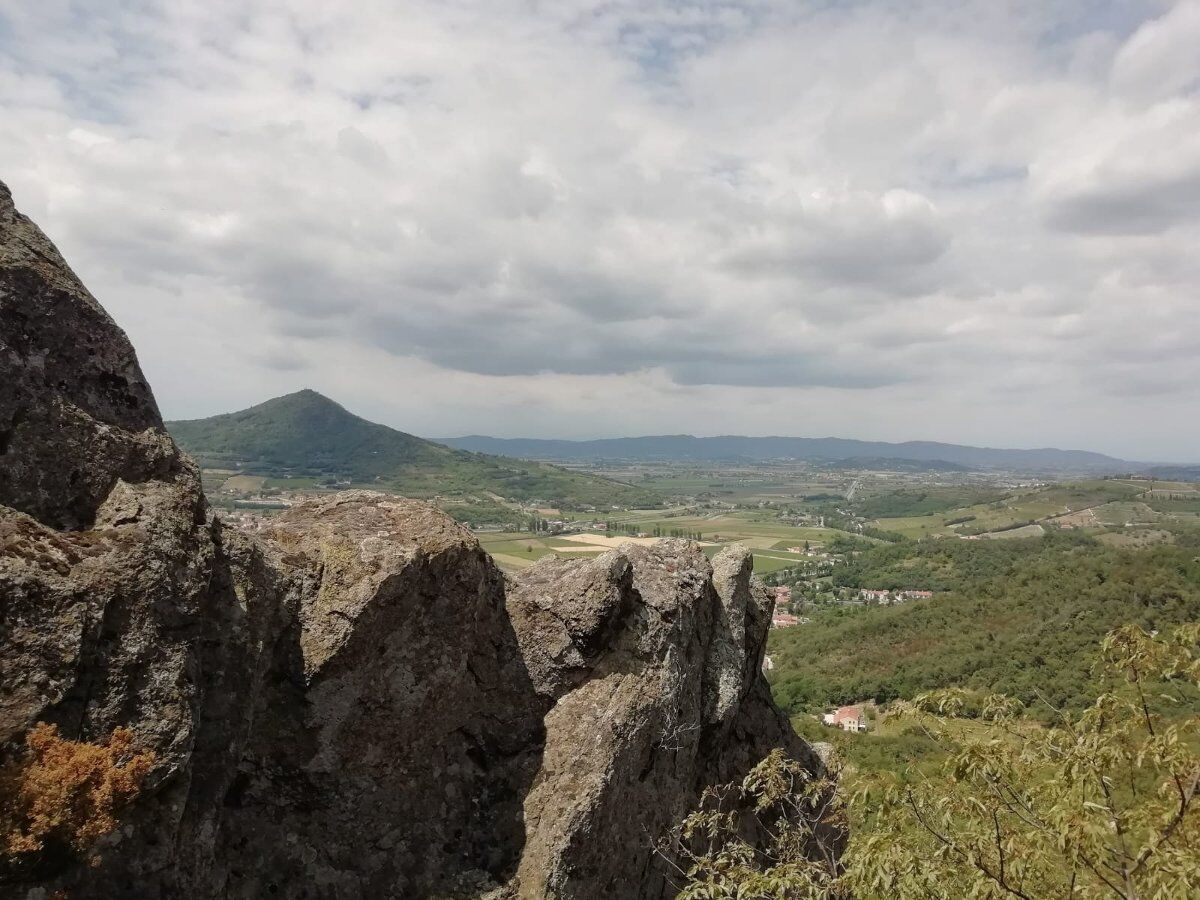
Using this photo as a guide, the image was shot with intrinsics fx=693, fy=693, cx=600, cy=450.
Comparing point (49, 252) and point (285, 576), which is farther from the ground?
point (49, 252)

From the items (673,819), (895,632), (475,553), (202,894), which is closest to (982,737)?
(673,819)

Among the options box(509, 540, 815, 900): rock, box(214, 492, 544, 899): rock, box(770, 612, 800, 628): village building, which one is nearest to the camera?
box(214, 492, 544, 899): rock

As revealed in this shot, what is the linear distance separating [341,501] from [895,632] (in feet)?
400

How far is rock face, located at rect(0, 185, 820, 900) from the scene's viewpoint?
27.8 ft

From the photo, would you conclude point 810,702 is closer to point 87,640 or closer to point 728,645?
point 728,645

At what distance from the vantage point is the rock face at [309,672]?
8461mm

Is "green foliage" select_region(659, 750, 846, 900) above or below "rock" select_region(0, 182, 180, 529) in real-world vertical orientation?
below

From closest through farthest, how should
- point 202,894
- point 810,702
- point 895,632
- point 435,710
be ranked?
point 202,894 → point 435,710 → point 810,702 → point 895,632

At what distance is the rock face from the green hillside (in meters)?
75.2

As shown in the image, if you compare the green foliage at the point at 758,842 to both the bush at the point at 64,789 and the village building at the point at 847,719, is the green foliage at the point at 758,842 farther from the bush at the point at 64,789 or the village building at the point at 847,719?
the village building at the point at 847,719

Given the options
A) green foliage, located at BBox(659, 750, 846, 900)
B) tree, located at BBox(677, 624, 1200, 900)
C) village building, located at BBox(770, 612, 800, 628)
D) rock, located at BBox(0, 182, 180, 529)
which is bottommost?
village building, located at BBox(770, 612, 800, 628)

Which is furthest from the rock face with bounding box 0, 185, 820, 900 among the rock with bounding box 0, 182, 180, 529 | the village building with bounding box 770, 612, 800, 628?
the village building with bounding box 770, 612, 800, 628

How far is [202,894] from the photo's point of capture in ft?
30.9

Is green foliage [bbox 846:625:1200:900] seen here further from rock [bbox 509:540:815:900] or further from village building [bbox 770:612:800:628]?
village building [bbox 770:612:800:628]
